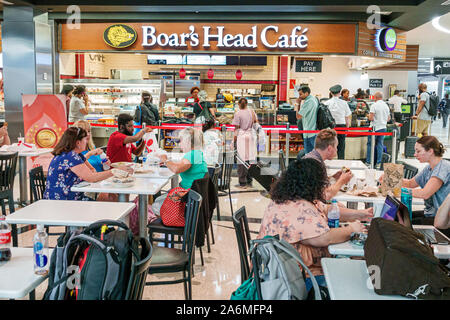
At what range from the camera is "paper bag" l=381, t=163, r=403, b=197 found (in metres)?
3.74

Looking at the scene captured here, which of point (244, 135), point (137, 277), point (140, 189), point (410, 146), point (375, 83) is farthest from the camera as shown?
point (375, 83)

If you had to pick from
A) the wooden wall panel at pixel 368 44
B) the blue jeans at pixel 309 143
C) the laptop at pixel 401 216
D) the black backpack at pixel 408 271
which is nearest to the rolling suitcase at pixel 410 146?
the wooden wall panel at pixel 368 44

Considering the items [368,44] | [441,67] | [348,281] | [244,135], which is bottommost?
[348,281]

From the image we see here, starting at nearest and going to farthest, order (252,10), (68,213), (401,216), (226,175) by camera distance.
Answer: (401,216), (68,213), (226,175), (252,10)

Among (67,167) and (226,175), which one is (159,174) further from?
(226,175)

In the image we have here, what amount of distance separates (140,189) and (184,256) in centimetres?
100

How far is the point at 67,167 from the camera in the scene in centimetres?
410

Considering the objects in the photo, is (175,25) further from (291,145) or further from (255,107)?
(291,145)

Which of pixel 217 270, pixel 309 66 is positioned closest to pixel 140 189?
pixel 217 270

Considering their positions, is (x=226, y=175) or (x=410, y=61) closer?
(x=226, y=175)

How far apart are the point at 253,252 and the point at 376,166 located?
7.84 m

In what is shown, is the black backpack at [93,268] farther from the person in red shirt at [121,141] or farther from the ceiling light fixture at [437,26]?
the ceiling light fixture at [437,26]

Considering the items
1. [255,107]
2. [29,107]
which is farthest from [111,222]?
[255,107]

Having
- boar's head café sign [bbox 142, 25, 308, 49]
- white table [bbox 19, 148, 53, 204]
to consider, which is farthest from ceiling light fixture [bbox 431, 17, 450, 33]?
white table [bbox 19, 148, 53, 204]
